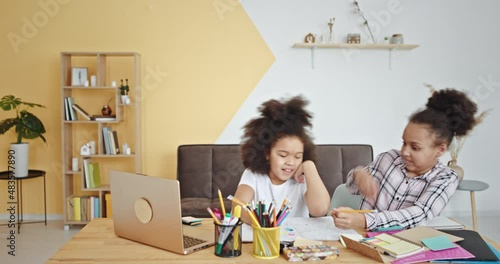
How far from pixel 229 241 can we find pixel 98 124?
3039 mm

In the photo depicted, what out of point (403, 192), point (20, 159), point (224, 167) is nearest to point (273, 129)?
point (403, 192)

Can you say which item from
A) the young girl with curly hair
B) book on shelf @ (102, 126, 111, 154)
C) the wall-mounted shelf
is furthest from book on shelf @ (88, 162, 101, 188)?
the young girl with curly hair

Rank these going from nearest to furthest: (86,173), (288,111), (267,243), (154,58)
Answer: (267,243), (288,111), (86,173), (154,58)

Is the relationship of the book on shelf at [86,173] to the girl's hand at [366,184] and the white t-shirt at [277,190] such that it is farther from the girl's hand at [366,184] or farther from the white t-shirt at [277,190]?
the girl's hand at [366,184]

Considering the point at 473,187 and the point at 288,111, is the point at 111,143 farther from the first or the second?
the point at 473,187

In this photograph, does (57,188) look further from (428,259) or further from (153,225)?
(428,259)

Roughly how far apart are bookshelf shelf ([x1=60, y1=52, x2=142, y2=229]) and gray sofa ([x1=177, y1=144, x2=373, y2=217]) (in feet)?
1.82

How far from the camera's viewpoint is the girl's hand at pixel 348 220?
5.02ft

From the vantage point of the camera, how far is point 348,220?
1.53m

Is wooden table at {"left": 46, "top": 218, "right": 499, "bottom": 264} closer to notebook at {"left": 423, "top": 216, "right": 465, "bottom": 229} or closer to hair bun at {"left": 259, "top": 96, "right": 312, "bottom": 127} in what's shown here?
notebook at {"left": 423, "top": 216, "right": 465, "bottom": 229}

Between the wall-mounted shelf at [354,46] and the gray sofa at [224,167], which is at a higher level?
the wall-mounted shelf at [354,46]

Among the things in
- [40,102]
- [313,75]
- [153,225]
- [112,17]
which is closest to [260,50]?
[313,75]

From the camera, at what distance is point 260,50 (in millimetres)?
4293

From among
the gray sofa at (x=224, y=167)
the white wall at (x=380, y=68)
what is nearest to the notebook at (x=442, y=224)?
the gray sofa at (x=224, y=167)
